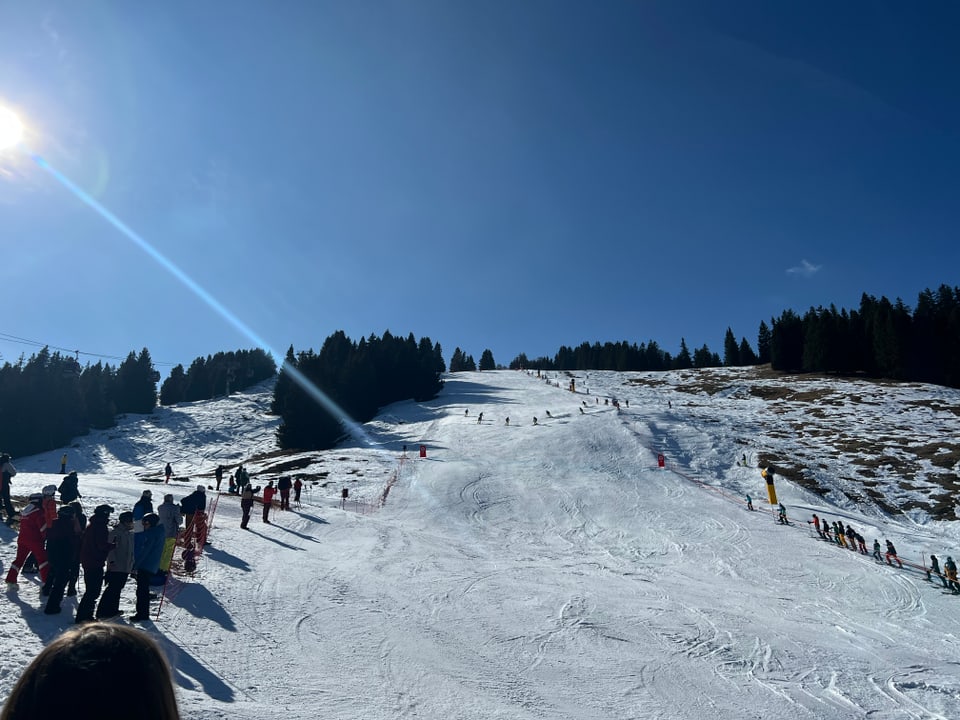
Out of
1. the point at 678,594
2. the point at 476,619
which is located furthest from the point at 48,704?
the point at 678,594

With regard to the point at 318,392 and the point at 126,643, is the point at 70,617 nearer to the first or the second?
the point at 126,643

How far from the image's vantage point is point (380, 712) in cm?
691

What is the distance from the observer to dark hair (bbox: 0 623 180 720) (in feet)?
4.67

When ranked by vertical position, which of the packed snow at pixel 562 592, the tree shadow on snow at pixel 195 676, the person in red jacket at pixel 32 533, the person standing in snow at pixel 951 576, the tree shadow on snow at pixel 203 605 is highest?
the person in red jacket at pixel 32 533

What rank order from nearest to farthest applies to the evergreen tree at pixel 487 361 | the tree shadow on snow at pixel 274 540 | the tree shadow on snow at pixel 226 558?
the tree shadow on snow at pixel 226 558, the tree shadow on snow at pixel 274 540, the evergreen tree at pixel 487 361

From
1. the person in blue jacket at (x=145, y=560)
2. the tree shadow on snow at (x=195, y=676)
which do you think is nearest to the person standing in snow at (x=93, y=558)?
the person in blue jacket at (x=145, y=560)

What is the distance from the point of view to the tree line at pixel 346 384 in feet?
176

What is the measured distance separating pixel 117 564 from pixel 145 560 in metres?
0.44

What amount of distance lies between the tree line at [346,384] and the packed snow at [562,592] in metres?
13.4

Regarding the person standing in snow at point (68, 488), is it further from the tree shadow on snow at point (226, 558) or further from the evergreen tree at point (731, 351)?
the evergreen tree at point (731, 351)

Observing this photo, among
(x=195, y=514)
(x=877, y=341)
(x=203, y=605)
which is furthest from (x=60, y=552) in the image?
(x=877, y=341)


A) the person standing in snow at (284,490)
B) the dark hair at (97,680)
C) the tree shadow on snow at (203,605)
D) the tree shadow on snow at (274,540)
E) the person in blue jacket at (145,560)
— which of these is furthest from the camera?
the person standing in snow at (284,490)

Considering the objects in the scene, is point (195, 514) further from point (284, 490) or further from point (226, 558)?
point (284, 490)

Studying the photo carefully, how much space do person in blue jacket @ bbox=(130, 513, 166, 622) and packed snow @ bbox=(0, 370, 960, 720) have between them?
0.51m
